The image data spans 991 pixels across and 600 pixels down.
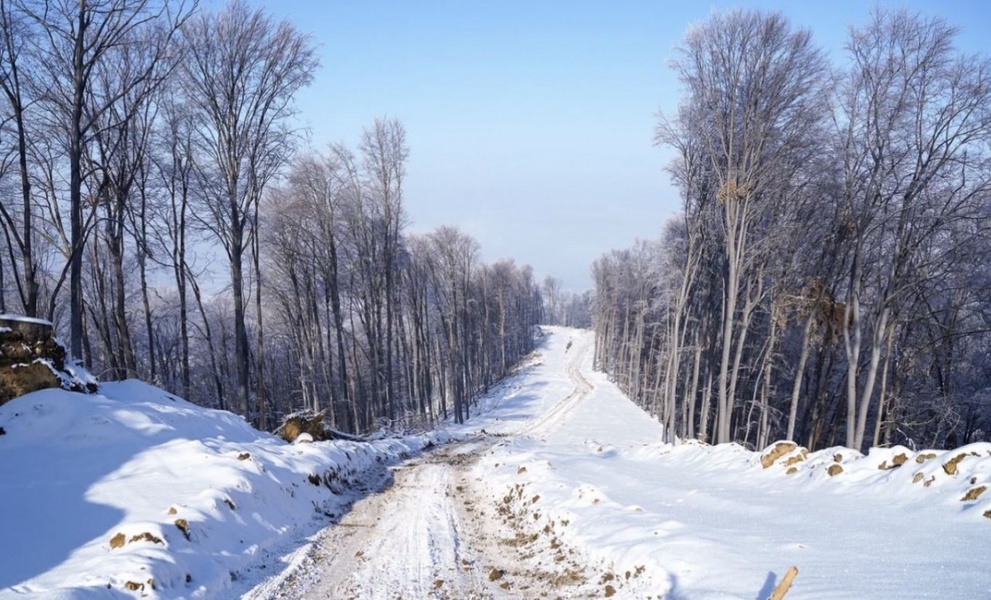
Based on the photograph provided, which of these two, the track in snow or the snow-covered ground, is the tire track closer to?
the track in snow

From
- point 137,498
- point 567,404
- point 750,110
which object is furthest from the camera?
point 567,404

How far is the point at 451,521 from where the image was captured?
955 cm

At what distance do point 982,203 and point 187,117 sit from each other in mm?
23317

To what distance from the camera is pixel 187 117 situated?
62.5 ft

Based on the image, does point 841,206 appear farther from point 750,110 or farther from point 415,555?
point 415,555

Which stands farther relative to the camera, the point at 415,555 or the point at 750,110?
the point at 750,110

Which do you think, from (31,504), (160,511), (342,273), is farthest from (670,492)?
(342,273)

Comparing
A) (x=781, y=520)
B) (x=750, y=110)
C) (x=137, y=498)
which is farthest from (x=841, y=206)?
(x=137, y=498)

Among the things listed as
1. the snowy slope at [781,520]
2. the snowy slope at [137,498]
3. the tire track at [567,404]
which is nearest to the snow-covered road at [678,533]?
the snowy slope at [781,520]

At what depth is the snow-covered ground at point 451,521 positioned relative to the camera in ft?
17.3

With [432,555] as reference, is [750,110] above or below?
above

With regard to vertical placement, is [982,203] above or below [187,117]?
below

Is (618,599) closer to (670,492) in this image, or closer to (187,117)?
(670,492)

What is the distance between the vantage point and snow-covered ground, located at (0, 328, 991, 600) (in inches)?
207
